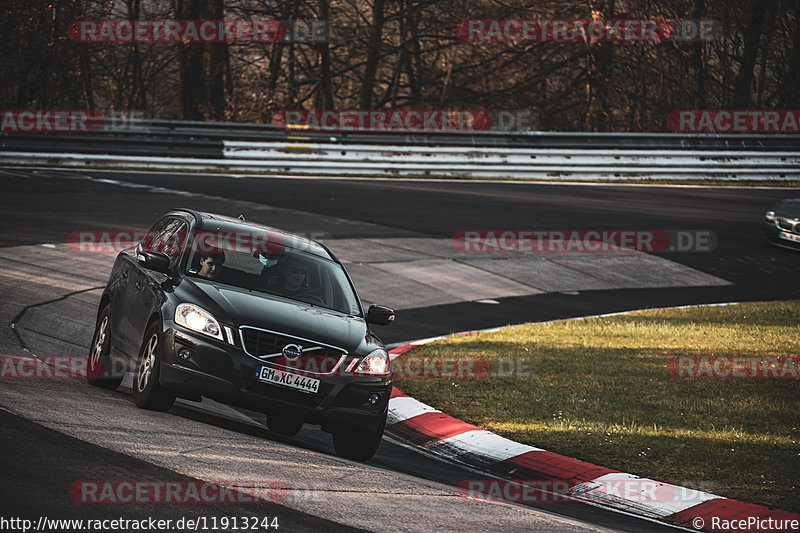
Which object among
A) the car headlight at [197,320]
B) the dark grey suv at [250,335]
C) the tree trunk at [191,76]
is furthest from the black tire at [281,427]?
the tree trunk at [191,76]

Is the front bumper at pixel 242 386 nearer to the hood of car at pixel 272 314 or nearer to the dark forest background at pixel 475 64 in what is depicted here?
the hood of car at pixel 272 314

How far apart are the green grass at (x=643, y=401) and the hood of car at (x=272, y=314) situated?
65.7 inches

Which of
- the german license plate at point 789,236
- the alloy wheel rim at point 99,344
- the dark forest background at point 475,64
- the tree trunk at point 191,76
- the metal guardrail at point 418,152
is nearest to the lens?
the alloy wheel rim at point 99,344

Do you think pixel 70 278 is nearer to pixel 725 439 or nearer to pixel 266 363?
pixel 266 363

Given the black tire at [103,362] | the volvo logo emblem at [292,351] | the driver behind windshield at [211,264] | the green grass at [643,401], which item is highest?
the driver behind windshield at [211,264]

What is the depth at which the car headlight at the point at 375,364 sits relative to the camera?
7.20 metres

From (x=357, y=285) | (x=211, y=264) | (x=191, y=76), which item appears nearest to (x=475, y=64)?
(x=191, y=76)

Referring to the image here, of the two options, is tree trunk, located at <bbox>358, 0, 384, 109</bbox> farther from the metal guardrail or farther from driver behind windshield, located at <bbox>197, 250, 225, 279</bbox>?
driver behind windshield, located at <bbox>197, 250, 225, 279</bbox>

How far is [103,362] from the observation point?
8.45 metres

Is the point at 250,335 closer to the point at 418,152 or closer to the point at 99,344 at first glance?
the point at 99,344

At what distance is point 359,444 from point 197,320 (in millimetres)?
1479

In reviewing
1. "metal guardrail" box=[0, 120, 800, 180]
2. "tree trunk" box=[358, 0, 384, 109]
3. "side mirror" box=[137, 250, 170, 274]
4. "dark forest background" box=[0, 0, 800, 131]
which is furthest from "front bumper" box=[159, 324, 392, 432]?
"tree trunk" box=[358, 0, 384, 109]

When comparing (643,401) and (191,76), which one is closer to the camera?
(643,401)

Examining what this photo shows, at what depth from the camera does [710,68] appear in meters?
33.7
